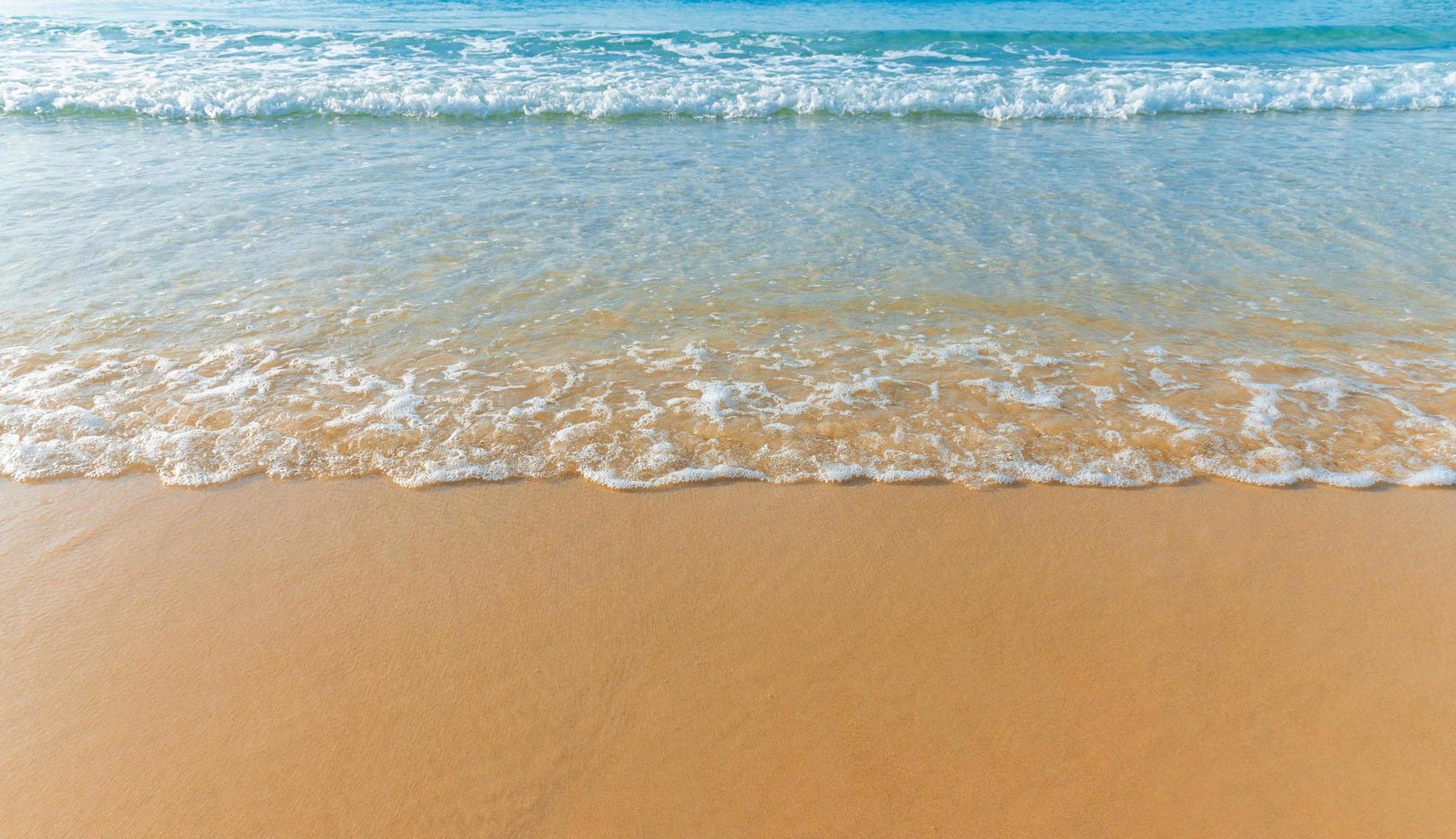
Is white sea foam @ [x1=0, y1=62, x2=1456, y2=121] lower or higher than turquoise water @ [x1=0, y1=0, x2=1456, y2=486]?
higher

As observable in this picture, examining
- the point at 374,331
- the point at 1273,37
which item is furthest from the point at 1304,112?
the point at 374,331

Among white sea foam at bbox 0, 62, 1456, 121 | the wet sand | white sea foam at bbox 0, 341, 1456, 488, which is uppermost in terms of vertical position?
white sea foam at bbox 0, 62, 1456, 121

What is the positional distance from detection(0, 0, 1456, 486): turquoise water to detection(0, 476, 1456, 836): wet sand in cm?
34

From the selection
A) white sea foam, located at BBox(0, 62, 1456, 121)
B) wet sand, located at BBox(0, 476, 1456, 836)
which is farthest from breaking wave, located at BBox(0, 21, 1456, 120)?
wet sand, located at BBox(0, 476, 1456, 836)

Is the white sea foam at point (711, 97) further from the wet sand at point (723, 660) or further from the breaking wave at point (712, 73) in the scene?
the wet sand at point (723, 660)

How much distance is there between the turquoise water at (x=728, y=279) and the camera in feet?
13.4

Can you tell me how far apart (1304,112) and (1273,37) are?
6.81 m

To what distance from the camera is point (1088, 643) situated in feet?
9.52

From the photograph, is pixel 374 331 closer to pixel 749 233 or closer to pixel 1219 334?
pixel 749 233

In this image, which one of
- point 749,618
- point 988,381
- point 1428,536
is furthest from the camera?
point 988,381

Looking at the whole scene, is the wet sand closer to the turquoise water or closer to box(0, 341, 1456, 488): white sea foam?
box(0, 341, 1456, 488): white sea foam

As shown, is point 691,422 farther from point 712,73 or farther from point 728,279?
point 712,73

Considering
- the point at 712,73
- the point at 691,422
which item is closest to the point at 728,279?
the point at 691,422

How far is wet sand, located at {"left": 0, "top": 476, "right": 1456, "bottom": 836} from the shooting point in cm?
240
